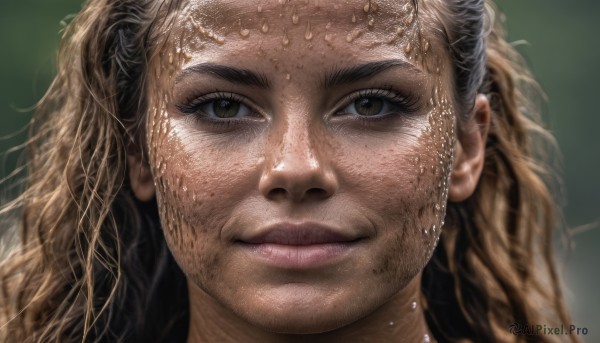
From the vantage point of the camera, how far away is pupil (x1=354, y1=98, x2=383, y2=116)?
3127 mm

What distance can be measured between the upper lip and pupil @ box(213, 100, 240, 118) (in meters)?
0.35

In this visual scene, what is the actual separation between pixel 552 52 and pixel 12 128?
7.43m

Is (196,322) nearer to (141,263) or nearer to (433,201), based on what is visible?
(141,263)

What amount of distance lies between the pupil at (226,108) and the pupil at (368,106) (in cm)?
33

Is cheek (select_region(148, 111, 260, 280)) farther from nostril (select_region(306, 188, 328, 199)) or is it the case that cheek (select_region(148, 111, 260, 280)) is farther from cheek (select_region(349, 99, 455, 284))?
cheek (select_region(349, 99, 455, 284))

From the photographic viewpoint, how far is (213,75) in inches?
123

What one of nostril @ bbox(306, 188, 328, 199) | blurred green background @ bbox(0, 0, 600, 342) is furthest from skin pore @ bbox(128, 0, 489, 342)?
blurred green background @ bbox(0, 0, 600, 342)

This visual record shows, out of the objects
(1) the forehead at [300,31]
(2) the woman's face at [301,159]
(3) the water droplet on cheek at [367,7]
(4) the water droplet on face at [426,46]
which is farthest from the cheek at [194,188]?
(4) the water droplet on face at [426,46]

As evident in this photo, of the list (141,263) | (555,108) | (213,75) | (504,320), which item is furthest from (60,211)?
(555,108)

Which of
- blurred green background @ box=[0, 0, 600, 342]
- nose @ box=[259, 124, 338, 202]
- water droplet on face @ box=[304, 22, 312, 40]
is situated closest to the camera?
nose @ box=[259, 124, 338, 202]

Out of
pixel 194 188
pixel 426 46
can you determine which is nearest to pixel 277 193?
pixel 194 188

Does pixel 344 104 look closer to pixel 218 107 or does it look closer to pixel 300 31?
pixel 300 31

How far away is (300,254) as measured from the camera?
118 inches

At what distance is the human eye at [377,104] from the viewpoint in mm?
3111
